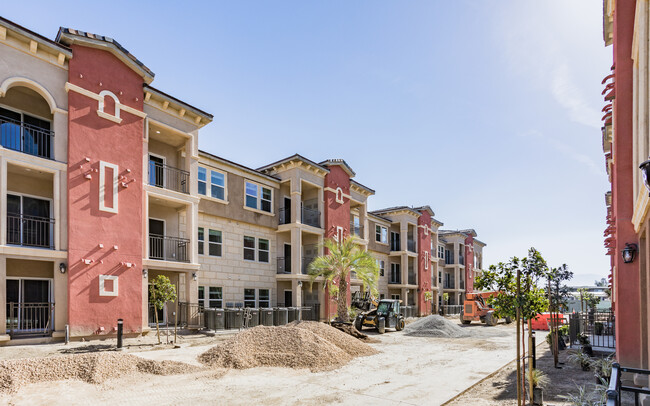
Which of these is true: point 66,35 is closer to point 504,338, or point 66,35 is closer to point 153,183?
point 153,183

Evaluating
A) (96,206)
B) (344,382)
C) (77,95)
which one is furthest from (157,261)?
(344,382)

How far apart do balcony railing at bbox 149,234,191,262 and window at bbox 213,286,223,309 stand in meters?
3.21

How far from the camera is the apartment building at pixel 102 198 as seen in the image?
1505 cm

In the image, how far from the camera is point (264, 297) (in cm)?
2589

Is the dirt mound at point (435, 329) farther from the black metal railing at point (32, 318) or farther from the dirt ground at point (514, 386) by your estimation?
the black metal railing at point (32, 318)

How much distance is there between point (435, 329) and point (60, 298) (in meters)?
18.8

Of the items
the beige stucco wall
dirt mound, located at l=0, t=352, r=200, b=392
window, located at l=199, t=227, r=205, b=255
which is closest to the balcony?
the beige stucco wall

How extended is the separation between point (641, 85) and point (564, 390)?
23.1ft

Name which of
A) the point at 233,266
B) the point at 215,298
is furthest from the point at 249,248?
the point at 215,298

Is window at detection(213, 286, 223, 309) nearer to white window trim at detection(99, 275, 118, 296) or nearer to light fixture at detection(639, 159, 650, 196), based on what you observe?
white window trim at detection(99, 275, 118, 296)

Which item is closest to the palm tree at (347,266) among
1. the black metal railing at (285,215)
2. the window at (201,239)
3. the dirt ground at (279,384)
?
the black metal railing at (285,215)

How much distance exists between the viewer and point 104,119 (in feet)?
55.7

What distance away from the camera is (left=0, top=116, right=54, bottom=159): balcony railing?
50.8ft

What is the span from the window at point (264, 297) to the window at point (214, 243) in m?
4.06
